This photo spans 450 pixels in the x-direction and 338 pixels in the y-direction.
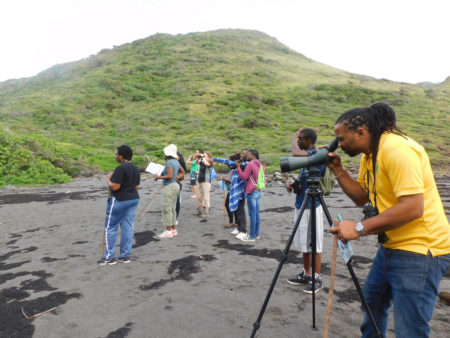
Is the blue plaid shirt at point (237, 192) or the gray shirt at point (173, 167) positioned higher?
the gray shirt at point (173, 167)

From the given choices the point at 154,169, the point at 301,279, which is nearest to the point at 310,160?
the point at 301,279

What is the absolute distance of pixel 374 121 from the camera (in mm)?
1716

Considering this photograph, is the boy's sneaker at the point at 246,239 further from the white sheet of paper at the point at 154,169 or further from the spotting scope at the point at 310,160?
the spotting scope at the point at 310,160

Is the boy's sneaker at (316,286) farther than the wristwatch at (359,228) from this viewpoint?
Yes

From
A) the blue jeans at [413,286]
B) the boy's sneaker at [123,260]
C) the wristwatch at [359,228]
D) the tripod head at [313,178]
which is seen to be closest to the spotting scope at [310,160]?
the tripod head at [313,178]

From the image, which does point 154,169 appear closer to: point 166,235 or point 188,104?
point 166,235

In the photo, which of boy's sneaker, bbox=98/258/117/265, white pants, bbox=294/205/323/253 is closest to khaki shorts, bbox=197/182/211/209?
boy's sneaker, bbox=98/258/117/265

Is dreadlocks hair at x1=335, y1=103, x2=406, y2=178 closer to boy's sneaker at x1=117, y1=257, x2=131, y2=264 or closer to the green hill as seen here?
boy's sneaker at x1=117, y1=257, x2=131, y2=264

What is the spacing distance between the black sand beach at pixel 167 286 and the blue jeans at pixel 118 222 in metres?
0.27

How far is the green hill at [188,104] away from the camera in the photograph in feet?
86.8

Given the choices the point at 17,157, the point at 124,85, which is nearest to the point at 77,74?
the point at 124,85

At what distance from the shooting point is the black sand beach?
113 inches

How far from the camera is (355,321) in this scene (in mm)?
2902

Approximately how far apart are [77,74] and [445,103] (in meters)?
65.1
